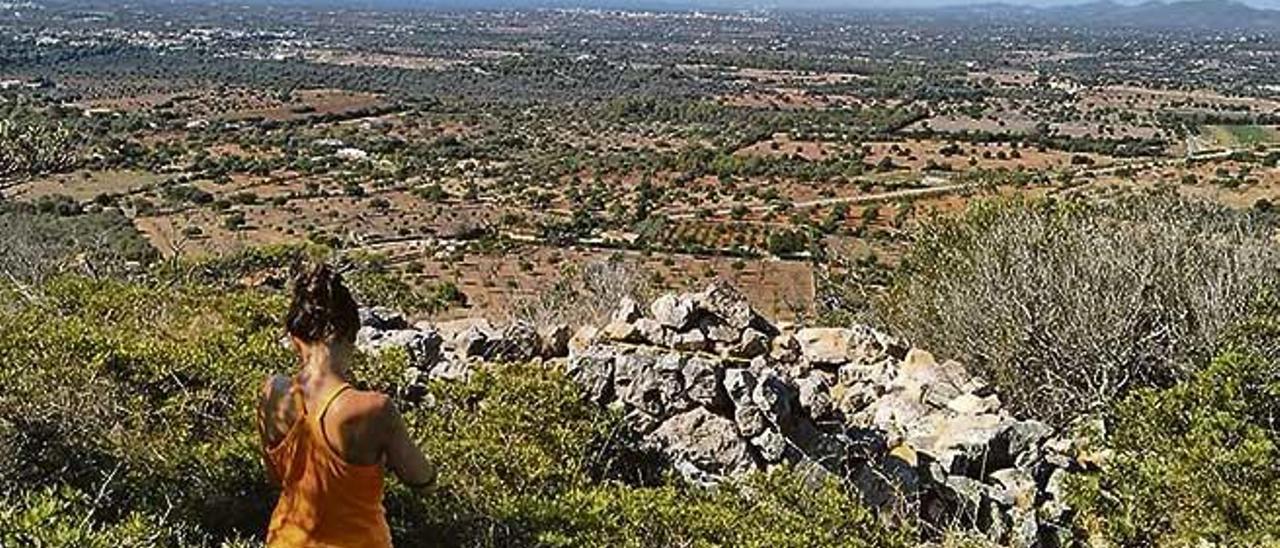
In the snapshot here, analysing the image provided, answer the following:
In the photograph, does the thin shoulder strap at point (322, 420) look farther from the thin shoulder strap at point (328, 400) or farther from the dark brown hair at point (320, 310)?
the dark brown hair at point (320, 310)

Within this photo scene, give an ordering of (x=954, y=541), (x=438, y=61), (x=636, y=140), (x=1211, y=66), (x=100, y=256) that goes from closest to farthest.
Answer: (x=954, y=541) → (x=100, y=256) → (x=636, y=140) → (x=438, y=61) → (x=1211, y=66)

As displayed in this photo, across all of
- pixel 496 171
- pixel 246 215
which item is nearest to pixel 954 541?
pixel 246 215

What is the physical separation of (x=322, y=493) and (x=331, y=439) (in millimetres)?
256

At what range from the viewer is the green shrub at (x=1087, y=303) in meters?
14.6

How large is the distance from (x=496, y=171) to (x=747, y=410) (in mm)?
69308

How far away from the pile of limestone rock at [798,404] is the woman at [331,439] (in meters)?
5.33

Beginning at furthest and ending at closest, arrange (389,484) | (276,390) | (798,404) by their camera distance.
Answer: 1. (798,404)
2. (389,484)
3. (276,390)

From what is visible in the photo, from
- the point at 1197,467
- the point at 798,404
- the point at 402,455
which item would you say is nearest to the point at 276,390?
the point at 402,455

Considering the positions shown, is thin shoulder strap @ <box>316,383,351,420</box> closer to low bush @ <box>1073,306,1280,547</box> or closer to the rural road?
low bush @ <box>1073,306,1280,547</box>

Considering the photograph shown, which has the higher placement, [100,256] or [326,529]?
[326,529]

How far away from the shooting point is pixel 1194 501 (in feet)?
27.3

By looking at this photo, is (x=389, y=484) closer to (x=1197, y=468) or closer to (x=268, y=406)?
(x=268, y=406)

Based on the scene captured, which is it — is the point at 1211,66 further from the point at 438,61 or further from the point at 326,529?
the point at 326,529

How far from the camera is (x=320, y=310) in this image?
14.7ft
